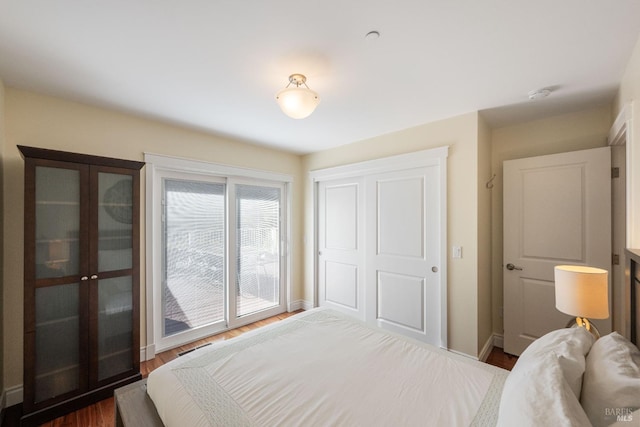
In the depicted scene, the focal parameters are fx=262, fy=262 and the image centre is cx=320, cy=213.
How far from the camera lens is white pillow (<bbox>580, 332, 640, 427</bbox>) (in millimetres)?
774

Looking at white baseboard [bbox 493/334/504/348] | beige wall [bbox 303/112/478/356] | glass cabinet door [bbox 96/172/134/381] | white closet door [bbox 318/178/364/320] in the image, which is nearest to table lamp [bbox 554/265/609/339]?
beige wall [bbox 303/112/478/356]

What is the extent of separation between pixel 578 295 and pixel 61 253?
343 centimetres

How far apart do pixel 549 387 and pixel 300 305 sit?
3.54 m

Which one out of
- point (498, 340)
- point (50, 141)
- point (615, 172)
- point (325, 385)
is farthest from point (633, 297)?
point (50, 141)

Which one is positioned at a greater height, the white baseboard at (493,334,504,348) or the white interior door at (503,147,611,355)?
the white interior door at (503,147,611,355)

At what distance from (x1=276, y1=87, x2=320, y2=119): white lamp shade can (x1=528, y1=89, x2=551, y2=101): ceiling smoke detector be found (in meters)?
1.75

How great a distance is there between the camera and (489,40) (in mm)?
1475

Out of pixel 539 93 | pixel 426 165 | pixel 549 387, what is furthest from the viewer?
pixel 426 165

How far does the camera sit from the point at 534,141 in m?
2.68

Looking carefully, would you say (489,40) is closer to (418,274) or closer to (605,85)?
(605,85)

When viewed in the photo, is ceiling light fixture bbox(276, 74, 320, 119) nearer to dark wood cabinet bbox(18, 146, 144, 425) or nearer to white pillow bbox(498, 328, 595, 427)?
dark wood cabinet bbox(18, 146, 144, 425)

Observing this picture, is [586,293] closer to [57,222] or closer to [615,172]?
[615,172]

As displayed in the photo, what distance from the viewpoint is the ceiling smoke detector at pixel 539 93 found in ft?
6.67

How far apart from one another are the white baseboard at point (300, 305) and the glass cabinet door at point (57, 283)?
2417mm
